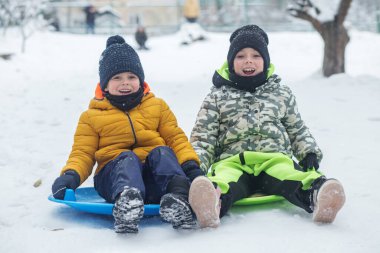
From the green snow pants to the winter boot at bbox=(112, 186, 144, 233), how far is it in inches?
18.2

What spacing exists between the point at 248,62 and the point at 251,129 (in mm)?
409

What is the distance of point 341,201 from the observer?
253cm

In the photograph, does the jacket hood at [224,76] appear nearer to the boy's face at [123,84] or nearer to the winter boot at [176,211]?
the boy's face at [123,84]

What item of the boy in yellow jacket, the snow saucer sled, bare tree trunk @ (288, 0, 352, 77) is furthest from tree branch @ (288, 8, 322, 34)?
the snow saucer sled

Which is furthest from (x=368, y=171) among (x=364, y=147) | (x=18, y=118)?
(x=18, y=118)

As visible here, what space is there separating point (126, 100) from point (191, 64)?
362 inches

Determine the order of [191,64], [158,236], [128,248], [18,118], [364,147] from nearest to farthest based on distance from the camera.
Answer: [128,248] → [158,236] → [364,147] → [18,118] → [191,64]

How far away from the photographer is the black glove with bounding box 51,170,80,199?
2.80 metres

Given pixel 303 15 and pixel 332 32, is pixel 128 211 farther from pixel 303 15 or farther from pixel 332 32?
pixel 332 32

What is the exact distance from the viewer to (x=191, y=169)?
294cm

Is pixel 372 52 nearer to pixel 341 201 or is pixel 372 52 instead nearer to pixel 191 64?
pixel 191 64

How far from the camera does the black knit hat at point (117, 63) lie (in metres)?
3.14

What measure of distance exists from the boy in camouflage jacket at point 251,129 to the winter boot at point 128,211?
1.79 feet

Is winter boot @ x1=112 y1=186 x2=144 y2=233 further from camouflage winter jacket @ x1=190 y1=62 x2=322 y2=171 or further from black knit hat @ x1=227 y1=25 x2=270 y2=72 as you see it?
black knit hat @ x1=227 y1=25 x2=270 y2=72
